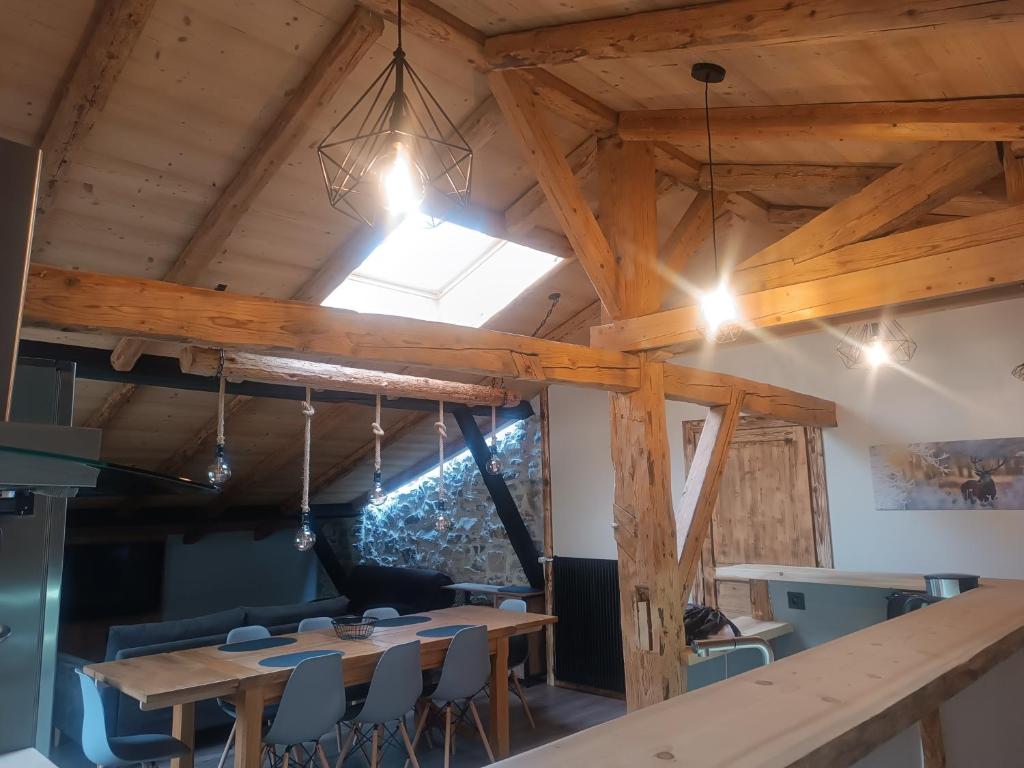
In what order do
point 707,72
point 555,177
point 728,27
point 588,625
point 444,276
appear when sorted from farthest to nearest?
point 588,625
point 444,276
point 555,177
point 707,72
point 728,27

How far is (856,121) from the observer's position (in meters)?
2.78

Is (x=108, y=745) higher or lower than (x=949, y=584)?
lower

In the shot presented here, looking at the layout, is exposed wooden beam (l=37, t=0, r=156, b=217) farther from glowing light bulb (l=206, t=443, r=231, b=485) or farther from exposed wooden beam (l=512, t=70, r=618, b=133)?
exposed wooden beam (l=512, t=70, r=618, b=133)

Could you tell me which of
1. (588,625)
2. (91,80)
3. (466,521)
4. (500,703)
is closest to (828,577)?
(500,703)

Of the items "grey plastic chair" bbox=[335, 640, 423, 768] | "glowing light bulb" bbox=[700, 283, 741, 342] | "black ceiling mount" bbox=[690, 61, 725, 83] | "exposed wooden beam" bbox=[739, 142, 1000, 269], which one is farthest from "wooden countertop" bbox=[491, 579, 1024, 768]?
→ "grey plastic chair" bbox=[335, 640, 423, 768]

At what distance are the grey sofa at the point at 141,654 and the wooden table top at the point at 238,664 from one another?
1.28 ft

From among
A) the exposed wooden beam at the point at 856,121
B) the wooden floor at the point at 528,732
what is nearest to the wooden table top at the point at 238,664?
the wooden floor at the point at 528,732

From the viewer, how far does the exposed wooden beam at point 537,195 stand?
4145 mm

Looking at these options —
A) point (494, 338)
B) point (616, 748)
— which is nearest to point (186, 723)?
point (494, 338)

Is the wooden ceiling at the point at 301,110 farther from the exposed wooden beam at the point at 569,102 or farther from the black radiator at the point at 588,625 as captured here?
the black radiator at the point at 588,625

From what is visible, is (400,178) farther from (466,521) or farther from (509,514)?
(466,521)

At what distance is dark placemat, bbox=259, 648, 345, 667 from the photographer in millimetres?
3586

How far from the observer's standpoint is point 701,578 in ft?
17.8

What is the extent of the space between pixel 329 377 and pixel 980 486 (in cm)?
412
